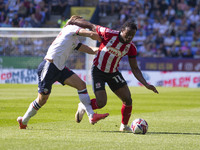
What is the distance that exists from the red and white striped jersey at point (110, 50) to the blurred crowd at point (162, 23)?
1924 centimetres

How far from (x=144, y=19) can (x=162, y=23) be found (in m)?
1.36

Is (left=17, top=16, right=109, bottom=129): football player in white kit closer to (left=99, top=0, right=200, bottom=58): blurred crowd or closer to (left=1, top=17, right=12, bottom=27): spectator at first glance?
(left=99, top=0, right=200, bottom=58): blurred crowd

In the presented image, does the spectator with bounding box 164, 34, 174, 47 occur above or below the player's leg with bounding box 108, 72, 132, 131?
below

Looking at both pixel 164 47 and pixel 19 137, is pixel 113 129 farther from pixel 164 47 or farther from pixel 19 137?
pixel 164 47

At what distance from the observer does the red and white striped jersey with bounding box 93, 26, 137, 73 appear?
8320 millimetres

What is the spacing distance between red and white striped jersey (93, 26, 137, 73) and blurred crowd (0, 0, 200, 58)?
1684 cm

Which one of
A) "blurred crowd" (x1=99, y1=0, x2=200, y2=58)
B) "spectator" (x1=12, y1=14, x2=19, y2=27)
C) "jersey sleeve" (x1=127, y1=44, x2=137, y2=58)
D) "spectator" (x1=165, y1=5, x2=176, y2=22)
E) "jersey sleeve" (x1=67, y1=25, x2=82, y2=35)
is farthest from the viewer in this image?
"spectator" (x1=12, y1=14, x2=19, y2=27)

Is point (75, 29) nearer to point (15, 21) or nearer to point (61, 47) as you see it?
point (61, 47)

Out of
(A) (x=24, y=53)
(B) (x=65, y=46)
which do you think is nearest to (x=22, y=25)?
(A) (x=24, y=53)

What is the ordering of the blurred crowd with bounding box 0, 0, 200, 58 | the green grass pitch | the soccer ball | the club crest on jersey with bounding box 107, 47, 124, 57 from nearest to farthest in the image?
the green grass pitch
the soccer ball
the club crest on jersey with bounding box 107, 47, 124, 57
the blurred crowd with bounding box 0, 0, 200, 58

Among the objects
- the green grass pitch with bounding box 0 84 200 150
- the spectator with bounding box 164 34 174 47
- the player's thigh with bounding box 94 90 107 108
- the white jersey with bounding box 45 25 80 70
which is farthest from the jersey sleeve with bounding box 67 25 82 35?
the spectator with bounding box 164 34 174 47

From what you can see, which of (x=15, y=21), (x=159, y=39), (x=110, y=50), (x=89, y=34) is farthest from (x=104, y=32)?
(x=15, y=21)

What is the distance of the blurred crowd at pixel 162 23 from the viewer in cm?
2836

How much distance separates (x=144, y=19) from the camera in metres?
31.2
